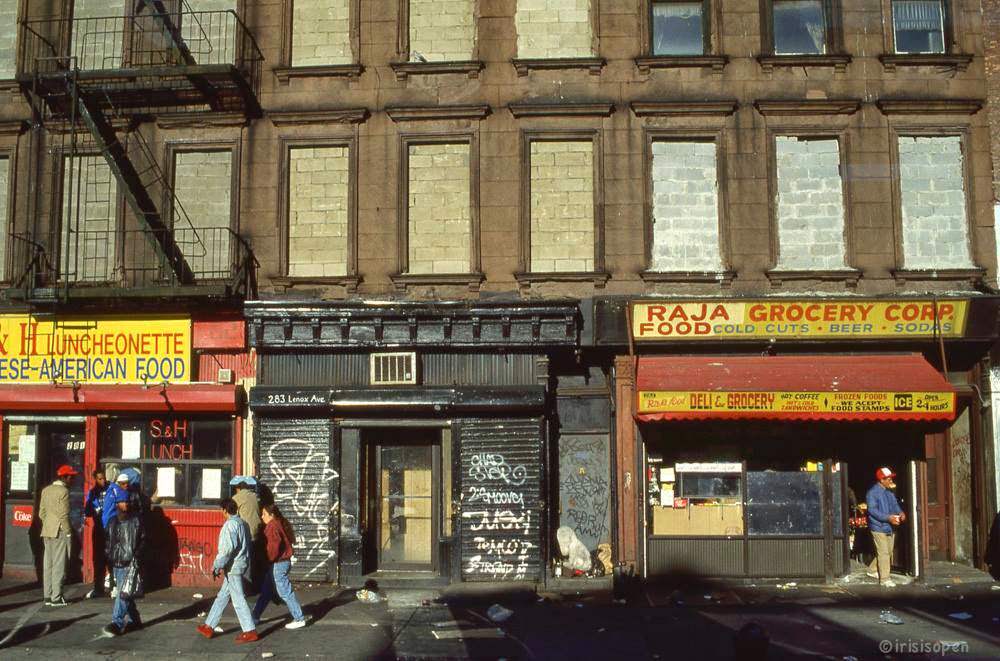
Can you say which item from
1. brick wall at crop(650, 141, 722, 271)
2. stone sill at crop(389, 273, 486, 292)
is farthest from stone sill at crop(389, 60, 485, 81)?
stone sill at crop(389, 273, 486, 292)

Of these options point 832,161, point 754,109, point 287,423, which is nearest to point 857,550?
point 832,161

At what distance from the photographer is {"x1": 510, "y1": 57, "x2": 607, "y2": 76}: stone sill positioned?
14.0 m

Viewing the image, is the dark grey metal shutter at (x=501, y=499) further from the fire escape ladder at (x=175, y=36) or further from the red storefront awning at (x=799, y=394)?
the fire escape ladder at (x=175, y=36)

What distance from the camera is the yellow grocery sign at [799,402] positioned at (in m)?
12.5

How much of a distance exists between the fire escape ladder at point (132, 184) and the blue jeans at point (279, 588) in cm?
560

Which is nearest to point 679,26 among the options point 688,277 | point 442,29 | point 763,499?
point 442,29

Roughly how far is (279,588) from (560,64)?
8971mm

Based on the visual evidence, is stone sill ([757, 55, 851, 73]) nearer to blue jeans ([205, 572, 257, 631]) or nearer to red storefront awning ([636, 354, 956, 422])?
red storefront awning ([636, 354, 956, 422])

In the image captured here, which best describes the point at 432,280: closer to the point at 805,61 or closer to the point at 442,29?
the point at 442,29

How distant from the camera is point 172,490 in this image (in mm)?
13883

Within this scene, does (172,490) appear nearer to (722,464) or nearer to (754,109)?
(722,464)

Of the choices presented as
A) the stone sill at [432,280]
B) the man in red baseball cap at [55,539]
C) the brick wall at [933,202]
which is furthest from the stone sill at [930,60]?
the man in red baseball cap at [55,539]

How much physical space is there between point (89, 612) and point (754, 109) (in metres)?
12.3

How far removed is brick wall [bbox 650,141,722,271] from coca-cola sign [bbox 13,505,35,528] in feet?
35.1
